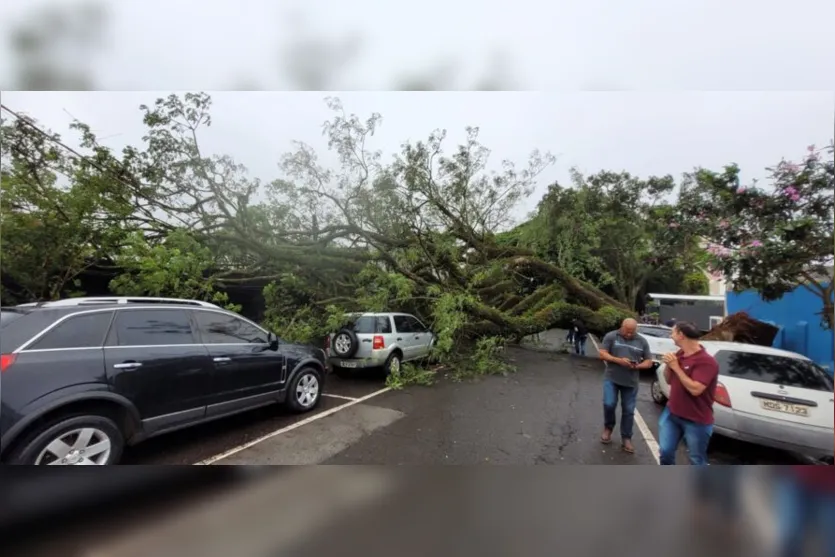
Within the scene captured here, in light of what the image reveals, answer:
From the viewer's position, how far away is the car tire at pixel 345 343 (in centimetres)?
384

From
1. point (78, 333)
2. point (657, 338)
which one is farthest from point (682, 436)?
point (78, 333)

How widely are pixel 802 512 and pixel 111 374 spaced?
4.98m

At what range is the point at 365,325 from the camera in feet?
13.4

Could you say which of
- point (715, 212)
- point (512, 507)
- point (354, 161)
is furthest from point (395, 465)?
point (715, 212)

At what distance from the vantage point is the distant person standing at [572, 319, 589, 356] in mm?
3998

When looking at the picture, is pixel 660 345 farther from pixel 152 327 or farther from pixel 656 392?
pixel 152 327

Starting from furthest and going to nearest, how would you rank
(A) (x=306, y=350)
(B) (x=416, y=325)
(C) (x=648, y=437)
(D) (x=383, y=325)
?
(B) (x=416, y=325) < (D) (x=383, y=325) < (A) (x=306, y=350) < (C) (x=648, y=437)

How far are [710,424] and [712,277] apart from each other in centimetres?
116

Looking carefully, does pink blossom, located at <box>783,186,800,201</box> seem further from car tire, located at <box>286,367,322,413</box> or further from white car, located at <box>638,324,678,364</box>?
car tire, located at <box>286,367,322,413</box>

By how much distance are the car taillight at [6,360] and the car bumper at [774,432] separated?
4.67 meters

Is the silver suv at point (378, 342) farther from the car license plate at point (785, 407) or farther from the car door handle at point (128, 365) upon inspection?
the car license plate at point (785, 407)

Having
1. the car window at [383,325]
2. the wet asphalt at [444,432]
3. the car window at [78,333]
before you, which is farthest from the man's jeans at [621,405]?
the car window at [78,333]

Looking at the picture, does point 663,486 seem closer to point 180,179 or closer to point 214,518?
point 214,518

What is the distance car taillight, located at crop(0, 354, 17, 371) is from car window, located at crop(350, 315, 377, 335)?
8.32 ft
